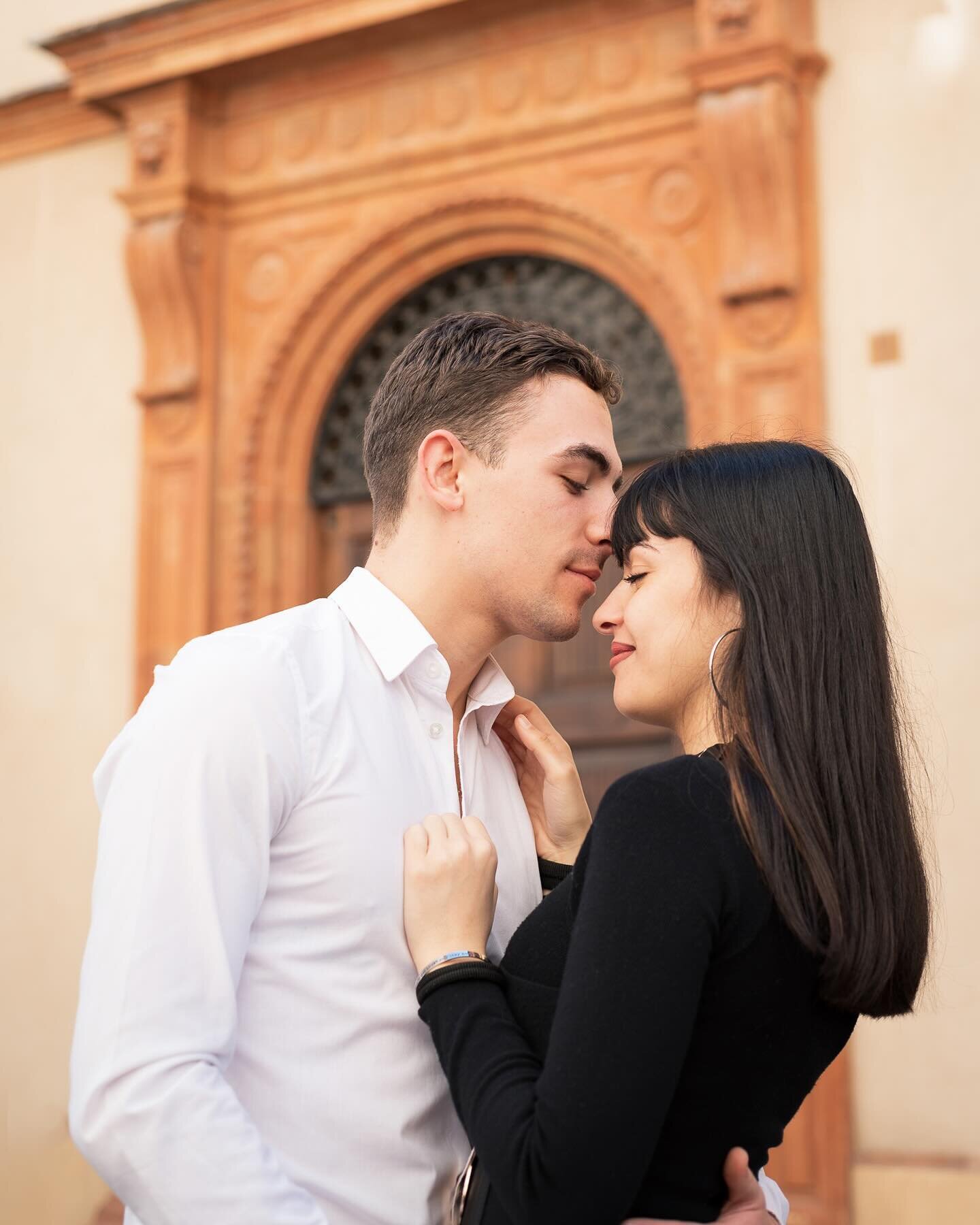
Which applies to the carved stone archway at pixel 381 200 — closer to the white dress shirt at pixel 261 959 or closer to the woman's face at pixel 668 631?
the woman's face at pixel 668 631

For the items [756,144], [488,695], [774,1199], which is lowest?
[774,1199]

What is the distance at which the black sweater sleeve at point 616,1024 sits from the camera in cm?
145

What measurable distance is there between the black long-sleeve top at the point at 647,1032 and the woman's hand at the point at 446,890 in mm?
70

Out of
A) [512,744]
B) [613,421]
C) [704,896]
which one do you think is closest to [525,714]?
[512,744]

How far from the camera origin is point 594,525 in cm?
213

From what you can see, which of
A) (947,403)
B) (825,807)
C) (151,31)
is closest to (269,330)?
(151,31)

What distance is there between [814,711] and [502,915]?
0.61 meters

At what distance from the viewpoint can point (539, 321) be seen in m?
5.01

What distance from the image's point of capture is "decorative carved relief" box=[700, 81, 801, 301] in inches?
182

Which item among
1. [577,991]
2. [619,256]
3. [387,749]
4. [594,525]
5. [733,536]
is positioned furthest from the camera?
[619,256]

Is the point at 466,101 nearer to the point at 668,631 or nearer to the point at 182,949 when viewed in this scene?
the point at 668,631

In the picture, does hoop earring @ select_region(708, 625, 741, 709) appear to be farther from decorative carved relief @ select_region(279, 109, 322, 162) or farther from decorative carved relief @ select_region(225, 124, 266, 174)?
decorative carved relief @ select_region(225, 124, 266, 174)

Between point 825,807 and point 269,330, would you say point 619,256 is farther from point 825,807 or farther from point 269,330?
point 825,807

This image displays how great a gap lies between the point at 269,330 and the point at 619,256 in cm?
140
